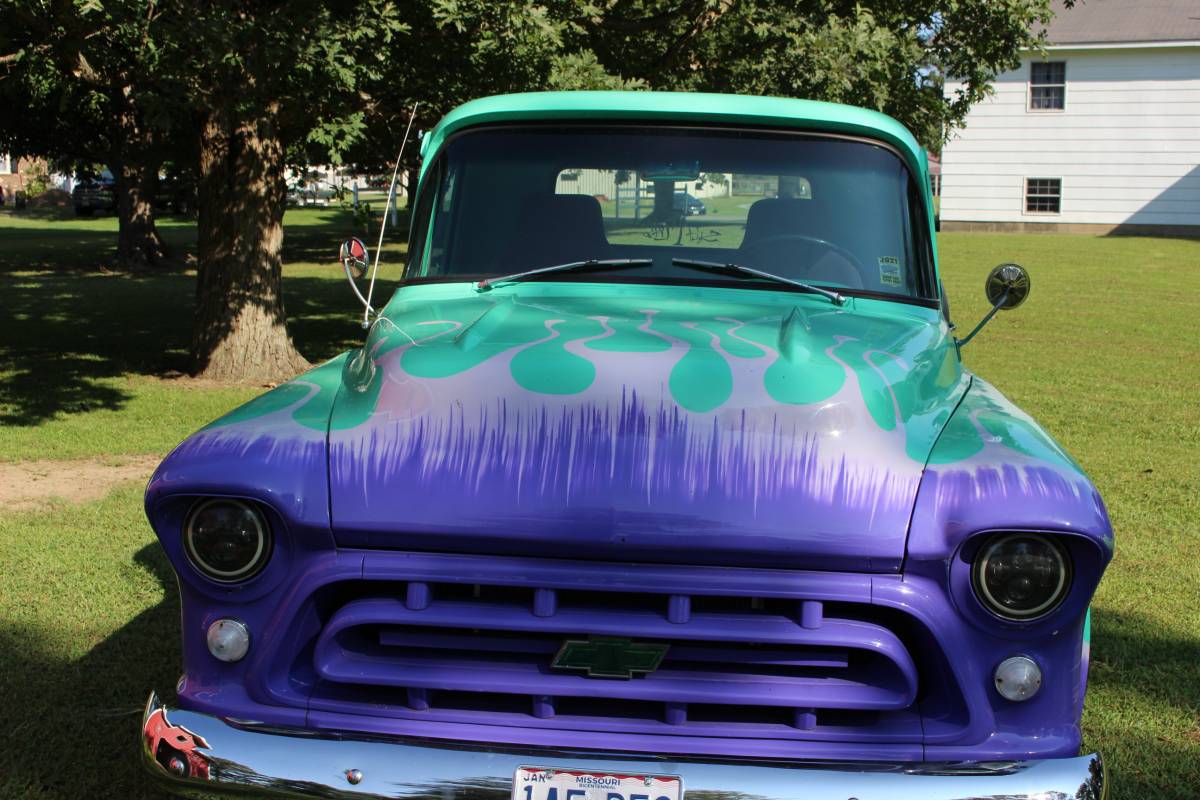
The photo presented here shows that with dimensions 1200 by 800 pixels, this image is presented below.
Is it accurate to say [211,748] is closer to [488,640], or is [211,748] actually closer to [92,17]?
[488,640]

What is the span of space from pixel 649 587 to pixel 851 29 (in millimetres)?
7252

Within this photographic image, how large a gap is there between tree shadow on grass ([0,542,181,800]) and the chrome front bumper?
124cm

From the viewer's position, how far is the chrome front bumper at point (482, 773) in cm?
225

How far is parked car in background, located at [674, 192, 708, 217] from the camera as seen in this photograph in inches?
151

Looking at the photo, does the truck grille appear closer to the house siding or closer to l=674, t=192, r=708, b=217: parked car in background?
l=674, t=192, r=708, b=217: parked car in background

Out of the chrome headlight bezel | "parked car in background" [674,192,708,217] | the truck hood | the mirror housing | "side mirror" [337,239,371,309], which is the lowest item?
the chrome headlight bezel

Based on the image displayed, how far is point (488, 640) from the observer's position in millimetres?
2447

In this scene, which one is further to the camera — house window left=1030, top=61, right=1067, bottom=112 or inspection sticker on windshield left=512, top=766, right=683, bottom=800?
house window left=1030, top=61, right=1067, bottom=112

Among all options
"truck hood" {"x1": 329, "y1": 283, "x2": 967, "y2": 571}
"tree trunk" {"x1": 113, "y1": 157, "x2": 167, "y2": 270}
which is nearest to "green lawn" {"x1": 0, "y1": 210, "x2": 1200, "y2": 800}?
"truck hood" {"x1": 329, "y1": 283, "x2": 967, "y2": 571}

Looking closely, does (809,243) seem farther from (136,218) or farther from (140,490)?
(136,218)

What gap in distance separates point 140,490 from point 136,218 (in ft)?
62.4

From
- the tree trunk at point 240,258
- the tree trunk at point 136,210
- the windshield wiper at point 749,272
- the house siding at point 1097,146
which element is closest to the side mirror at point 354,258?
the windshield wiper at point 749,272

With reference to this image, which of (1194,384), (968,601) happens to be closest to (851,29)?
(1194,384)

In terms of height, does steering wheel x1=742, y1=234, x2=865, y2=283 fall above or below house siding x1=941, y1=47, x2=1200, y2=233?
below
